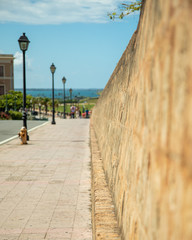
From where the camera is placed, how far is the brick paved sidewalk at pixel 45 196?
4.90m

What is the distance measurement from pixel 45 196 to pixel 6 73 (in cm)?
7337

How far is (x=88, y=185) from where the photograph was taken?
25.0 ft

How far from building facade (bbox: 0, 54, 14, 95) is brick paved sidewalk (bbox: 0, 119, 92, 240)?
222 feet

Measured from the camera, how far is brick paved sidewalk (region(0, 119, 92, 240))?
16.1 feet

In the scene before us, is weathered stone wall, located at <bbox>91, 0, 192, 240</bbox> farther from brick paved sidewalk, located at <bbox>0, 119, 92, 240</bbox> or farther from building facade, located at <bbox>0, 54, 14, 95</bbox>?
building facade, located at <bbox>0, 54, 14, 95</bbox>

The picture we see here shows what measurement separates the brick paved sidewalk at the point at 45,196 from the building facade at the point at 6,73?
2658 inches

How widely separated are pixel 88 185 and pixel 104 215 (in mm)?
3064

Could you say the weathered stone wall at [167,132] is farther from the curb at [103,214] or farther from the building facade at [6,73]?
the building facade at [6,73]

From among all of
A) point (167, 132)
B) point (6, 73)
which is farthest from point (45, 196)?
point (6, 73)

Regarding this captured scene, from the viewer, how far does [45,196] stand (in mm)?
6613

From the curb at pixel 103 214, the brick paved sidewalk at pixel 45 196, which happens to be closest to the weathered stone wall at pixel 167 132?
the curb at pixel 103 214

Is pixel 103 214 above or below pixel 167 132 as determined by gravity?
below

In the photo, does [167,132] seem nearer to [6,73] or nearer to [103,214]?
[103,214]

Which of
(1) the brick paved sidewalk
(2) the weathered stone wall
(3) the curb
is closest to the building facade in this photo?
(1) the brick paved sidewalk
